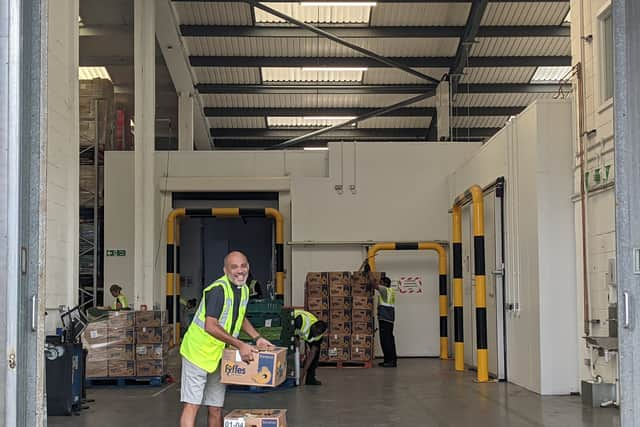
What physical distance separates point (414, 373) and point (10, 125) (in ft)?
40.1

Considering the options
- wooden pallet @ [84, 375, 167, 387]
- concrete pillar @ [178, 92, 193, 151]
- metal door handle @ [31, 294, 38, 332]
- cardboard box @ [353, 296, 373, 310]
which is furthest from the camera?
concrete pillar @ [178, 92, 193, 151]

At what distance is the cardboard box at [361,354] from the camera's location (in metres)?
15.8

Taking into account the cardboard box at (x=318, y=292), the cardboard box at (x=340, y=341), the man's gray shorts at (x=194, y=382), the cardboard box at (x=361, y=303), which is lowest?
the cardboard box at (x=340, y=341)

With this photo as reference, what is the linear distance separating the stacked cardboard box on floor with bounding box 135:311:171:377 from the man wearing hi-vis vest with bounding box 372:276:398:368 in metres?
4.57

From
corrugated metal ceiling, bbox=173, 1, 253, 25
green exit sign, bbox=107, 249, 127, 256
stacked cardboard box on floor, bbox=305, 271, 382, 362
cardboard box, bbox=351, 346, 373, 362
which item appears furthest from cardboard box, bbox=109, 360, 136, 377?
corrugated metal ceiling, bbox=173, 1, 253, 25

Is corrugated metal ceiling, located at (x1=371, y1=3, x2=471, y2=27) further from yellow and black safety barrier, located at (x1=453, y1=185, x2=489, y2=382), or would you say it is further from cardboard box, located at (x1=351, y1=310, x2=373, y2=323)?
cardboard box, located at (x1=351, y1=310, x2=373, y2=323)

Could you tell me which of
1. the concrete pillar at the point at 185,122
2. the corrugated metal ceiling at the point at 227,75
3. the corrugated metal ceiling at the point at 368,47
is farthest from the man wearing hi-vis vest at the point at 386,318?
the concrete pillar at the point at 185,122

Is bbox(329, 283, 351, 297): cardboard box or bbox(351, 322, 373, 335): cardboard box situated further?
bbox(329, 283, 351, 297): cardboard box

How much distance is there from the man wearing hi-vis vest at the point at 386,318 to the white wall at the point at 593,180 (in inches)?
201

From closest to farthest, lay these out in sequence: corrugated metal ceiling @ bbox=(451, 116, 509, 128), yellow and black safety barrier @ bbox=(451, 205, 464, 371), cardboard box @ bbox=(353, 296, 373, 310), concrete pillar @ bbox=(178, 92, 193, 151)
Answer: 1. yellow and black safety barrier @ bbox=(451, 205, 464, 371)
2. cardboard box @ bbox=(353, 296, 373, 310)
3. concrete pillar @ bbox=(178, 92, 193, 151)
4. corrugated metal ceiling @ bbox=(451, 116, 509, 128)

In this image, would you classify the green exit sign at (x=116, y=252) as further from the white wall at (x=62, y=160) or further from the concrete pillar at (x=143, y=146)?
the white wall at (x=62, y=160)

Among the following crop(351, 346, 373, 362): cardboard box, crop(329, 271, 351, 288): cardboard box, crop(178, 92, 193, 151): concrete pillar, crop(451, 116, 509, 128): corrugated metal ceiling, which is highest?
crop(451, 116, 509, 128): corrugated metal ceiling

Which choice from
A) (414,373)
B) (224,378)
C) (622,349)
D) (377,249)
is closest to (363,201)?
(377,249)

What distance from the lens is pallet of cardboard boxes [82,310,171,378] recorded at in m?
12.8
